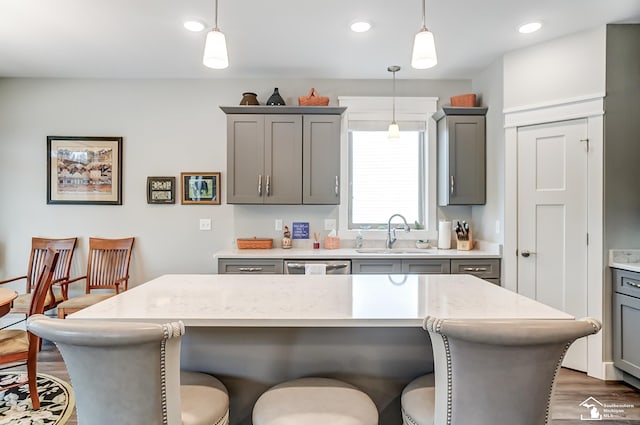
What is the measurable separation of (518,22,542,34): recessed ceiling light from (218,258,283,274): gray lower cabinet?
2768mm

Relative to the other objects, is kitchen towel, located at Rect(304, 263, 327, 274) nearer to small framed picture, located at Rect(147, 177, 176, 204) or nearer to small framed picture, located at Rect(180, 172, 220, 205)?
small framed picture, located at Rect(180, 172, 220, 205)

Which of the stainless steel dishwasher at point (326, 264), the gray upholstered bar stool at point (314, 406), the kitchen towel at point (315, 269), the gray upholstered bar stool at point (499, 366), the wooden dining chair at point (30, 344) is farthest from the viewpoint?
the stainless steel dishwasher at point (326, 264)

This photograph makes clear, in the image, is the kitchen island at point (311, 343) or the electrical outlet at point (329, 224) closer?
the kitchen island at point (311, 343)

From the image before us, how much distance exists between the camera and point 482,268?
327cm

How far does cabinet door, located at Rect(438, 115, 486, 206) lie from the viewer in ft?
11.7

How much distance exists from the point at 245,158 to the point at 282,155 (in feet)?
1.20

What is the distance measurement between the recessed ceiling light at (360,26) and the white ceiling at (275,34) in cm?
5

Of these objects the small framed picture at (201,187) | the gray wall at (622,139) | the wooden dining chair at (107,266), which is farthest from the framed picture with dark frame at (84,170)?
the gray wall at (622,139)

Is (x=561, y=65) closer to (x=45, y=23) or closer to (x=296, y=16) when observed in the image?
(x=296, y=16)

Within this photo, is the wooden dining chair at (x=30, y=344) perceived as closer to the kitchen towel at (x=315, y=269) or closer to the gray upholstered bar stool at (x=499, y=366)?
the kitchen towel at (x=315, y=269)

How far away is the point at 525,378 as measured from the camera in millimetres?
1019

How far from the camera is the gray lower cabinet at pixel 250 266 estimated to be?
126 inches

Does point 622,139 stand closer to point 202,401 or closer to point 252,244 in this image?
point 252,244

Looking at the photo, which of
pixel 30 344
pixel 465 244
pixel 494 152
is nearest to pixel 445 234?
pixel 465 244
